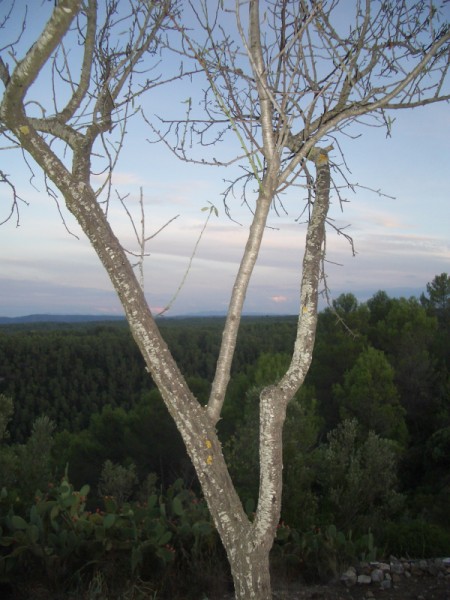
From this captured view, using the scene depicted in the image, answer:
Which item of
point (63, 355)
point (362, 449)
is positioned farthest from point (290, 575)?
point (63, 355)

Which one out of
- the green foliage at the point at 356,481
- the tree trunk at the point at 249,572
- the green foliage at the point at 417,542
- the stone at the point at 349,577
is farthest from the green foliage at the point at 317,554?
the green foliage at the point at 356,481

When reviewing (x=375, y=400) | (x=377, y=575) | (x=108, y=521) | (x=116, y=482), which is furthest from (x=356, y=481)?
(x=108, y=521)

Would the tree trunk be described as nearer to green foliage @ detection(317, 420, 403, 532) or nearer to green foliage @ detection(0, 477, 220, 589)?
green foliage @ detection(0, 477, 220, 589)

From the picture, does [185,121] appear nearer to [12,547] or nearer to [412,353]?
[12,547]

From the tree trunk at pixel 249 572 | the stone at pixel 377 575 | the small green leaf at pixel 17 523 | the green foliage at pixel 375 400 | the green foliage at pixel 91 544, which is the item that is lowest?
the green foliage at pixel 375 400

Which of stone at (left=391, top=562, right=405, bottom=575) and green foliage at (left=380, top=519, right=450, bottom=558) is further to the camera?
green foliage at (left=380, top=519, right=450, bottom=558)

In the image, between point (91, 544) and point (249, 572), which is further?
point (91, 544)

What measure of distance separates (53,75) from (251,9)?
1.03 metres

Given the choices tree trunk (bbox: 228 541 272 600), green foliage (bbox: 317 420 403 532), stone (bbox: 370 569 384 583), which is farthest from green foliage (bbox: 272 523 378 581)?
green foliage (bbox: 317 420 403 532)

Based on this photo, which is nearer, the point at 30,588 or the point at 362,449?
the point at 30,588

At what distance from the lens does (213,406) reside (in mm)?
2146

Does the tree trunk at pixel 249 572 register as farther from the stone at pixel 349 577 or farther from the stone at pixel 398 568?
the stone at pixel 398 568

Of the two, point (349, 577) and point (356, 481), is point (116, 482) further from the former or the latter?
point (349, 577)

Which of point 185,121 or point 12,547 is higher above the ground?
point 185,121
